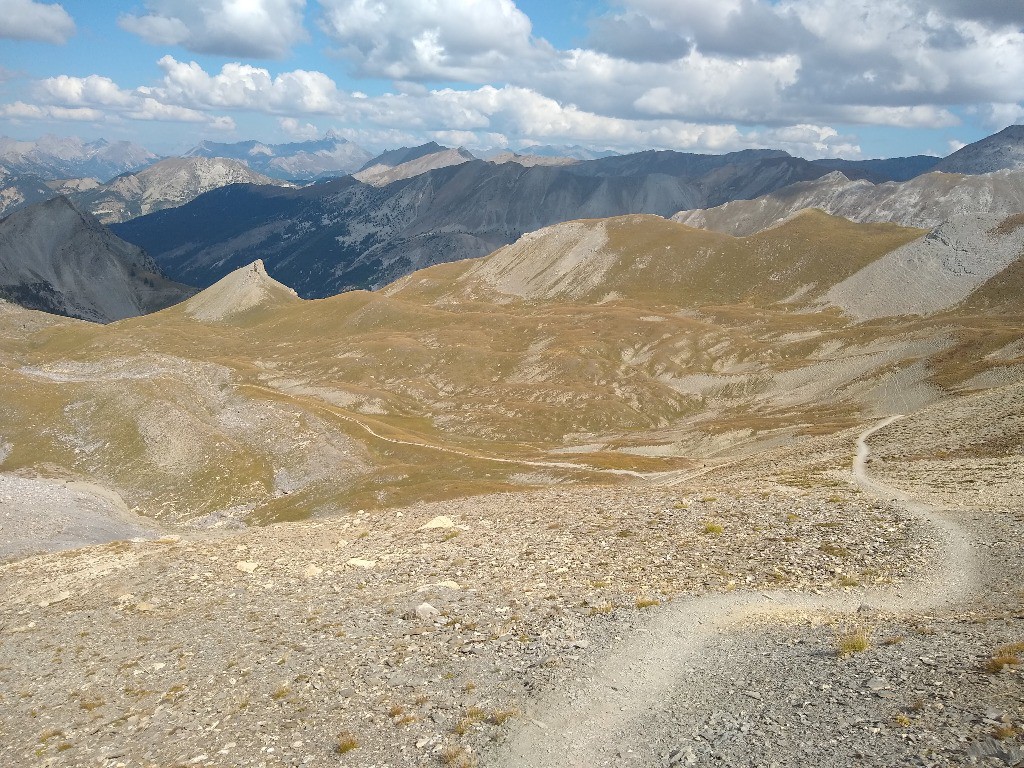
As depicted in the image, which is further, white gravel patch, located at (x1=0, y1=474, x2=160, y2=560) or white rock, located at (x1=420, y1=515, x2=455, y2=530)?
white gravel patch, located at (x1=0, y1=474, x2=160, y2=560)

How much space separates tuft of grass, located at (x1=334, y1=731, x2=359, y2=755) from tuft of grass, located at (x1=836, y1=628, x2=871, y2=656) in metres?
15.5

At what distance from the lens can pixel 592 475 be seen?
3292 inches

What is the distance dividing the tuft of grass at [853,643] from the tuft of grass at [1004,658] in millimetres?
3405

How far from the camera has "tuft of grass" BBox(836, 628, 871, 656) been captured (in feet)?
70.6

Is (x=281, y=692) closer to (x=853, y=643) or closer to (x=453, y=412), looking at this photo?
(x=853, y=643)

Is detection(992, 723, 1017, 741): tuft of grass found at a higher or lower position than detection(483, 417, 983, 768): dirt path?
higher

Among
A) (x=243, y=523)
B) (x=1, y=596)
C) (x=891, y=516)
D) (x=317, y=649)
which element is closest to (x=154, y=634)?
(x=317, y=649)

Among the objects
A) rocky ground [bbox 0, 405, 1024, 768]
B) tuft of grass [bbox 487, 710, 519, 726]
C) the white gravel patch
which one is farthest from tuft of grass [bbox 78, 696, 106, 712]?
the white gravel patch

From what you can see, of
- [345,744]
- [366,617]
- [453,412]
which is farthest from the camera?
[453,412]

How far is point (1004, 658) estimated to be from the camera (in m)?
18.6

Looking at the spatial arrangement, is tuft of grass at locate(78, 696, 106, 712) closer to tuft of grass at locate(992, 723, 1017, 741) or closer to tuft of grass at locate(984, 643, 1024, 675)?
tuft of grass at locate(992, 723, 1017, 741)

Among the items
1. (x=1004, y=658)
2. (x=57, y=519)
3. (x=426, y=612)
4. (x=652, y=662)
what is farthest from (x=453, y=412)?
(x=1004, y=658)

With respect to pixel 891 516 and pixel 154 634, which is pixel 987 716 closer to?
pixel 891 516

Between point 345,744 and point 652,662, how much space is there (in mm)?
10420
